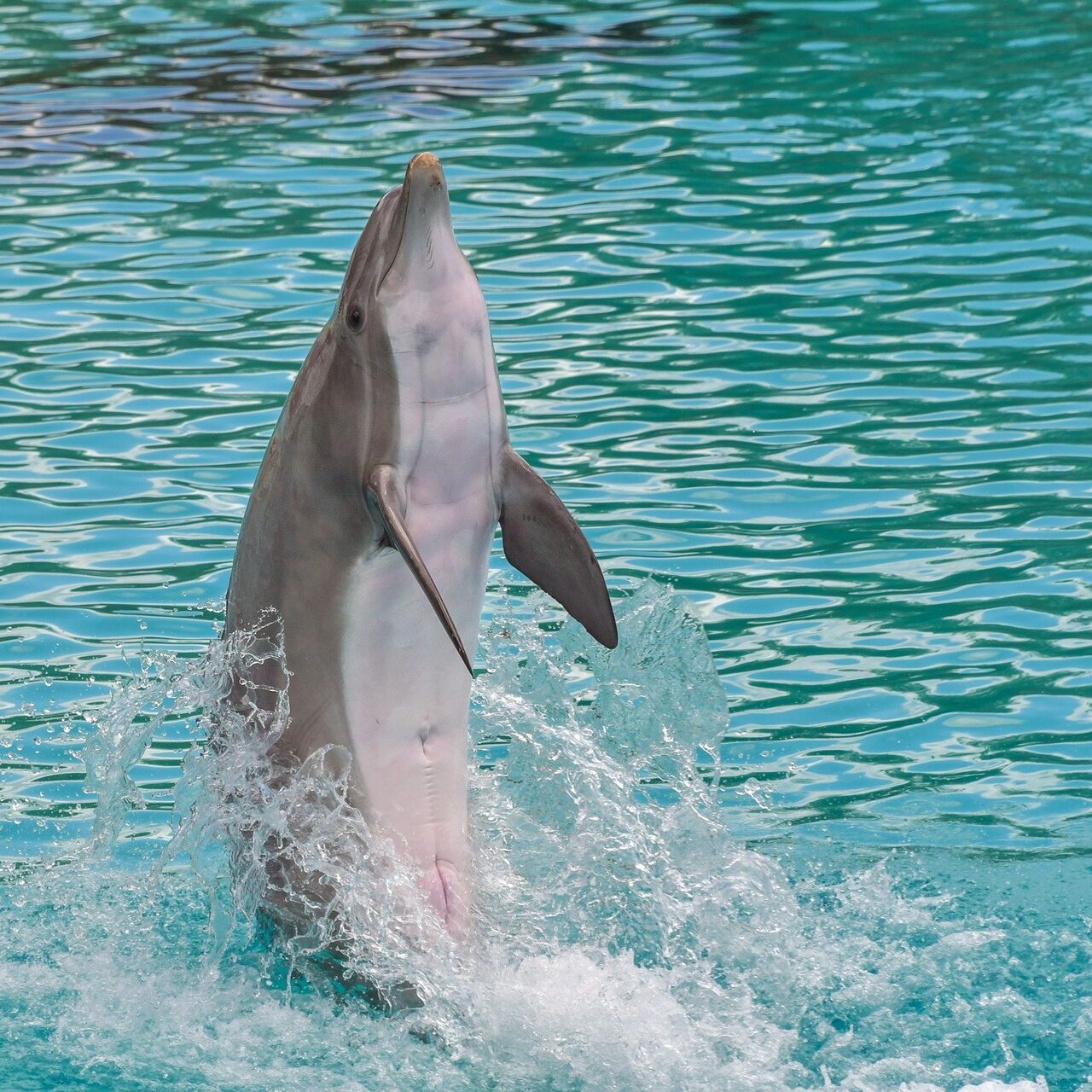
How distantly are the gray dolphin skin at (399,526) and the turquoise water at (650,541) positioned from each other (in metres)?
0.33

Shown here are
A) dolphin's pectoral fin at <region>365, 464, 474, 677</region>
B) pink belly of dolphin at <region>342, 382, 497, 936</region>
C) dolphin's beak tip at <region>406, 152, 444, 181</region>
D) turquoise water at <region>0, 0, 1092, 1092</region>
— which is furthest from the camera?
turquoise water at <region>0, 0, 1092, 1092</region>

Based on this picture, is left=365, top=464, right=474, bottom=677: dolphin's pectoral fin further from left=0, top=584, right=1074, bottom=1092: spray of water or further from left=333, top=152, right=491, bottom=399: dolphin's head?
left=0, top=584, right=1074, bottom=1092: spray of water

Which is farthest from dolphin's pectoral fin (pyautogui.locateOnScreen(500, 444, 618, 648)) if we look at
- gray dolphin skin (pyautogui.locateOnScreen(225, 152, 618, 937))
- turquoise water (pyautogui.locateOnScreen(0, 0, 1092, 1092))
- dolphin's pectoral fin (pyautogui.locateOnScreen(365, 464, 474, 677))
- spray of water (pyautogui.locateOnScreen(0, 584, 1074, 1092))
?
turquoise water (pyautogui.locateOnScreen(0, 0, 1092, 1092))

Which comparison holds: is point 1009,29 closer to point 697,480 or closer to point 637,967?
point 697,480

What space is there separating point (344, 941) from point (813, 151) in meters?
7.14

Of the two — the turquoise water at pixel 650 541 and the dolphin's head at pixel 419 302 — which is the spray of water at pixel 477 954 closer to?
the turquoise water at pixel 650 541

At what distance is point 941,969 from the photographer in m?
4.25

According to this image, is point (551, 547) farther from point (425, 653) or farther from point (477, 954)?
point (477, 954)

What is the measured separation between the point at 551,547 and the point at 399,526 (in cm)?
44

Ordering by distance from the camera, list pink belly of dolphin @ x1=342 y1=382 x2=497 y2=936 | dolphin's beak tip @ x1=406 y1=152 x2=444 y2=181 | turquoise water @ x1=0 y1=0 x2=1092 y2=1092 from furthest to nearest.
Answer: turquoise water @ x1=0 y1=0 x2=1092 y2=1092 → pink belly of dolphin @ x1=342 y1=382 x2=497 y2=936 → dolphin's beak tip @ x1=406 y1=152 x2=444 y2=181

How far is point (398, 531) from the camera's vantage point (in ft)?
12.0

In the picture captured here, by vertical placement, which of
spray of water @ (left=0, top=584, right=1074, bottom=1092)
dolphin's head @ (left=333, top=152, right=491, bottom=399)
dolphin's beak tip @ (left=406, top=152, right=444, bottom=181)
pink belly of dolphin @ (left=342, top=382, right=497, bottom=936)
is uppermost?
dolphin's beak tip @ (left=406, top=152, right=444, bottom=181)

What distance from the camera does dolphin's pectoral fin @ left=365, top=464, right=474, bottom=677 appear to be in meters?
3.59

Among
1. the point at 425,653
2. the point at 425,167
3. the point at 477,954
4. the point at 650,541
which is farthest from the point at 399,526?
the point at 650,541
